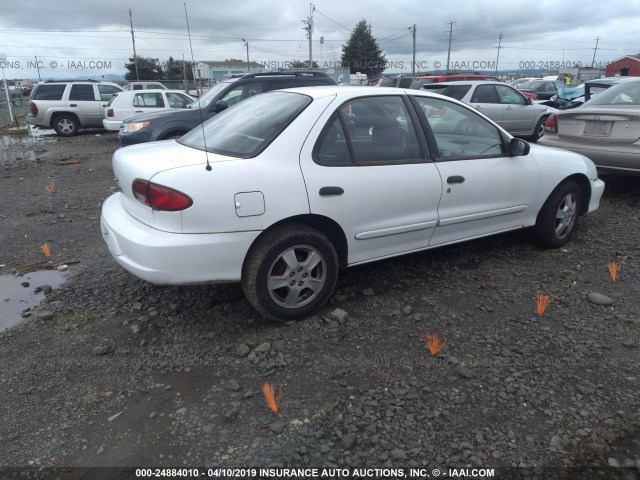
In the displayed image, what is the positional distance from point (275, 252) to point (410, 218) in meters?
1.15

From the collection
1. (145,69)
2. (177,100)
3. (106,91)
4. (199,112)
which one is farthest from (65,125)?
(145,69)

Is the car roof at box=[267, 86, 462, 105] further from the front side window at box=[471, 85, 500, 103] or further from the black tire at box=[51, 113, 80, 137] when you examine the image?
the black tire at box=[51, 113, 80, 137]

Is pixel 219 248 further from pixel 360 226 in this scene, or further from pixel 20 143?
pixel 20 143

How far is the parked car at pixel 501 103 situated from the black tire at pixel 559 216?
695cm

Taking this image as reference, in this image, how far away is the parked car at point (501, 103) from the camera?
11320mm

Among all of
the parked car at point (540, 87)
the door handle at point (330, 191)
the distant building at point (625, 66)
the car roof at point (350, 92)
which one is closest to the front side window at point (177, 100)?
the car roof at point (350, 92)

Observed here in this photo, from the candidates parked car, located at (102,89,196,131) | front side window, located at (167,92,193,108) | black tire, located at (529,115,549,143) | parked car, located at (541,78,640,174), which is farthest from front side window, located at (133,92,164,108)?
parked car, located at (541,78,640,174)

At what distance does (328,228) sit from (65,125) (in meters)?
15.9

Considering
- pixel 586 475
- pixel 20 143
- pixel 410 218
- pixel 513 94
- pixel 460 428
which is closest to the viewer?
pixel 586 475

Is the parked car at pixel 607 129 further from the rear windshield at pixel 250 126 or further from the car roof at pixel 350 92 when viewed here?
the rear windshield at pixel 250 126

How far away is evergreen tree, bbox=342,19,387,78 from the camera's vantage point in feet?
228

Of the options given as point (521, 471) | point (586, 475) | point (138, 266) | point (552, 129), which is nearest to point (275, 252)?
point (138, 266)

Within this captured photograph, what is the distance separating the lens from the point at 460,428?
8.00 feet

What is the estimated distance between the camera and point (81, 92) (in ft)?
52.9
